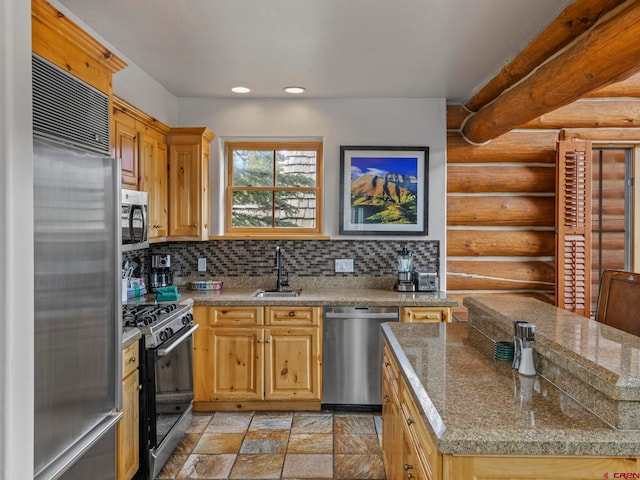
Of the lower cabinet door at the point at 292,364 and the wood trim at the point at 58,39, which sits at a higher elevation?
the wood trim at the point at 58,39

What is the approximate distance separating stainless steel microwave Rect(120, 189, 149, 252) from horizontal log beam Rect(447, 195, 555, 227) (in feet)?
8.72

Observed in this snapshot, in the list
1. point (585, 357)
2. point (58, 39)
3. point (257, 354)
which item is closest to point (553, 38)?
point (585, 357)

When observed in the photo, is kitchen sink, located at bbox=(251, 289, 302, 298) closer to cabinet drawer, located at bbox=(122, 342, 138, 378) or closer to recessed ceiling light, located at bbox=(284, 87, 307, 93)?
cabinet drawer, located at bbox=(122, 342, 138, 378)

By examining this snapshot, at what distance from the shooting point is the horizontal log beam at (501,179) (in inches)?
177

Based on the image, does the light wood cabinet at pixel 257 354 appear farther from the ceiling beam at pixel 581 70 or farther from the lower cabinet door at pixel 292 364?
the ceiling beam at pixel 581 70

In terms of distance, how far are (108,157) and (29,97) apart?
0.89 metres

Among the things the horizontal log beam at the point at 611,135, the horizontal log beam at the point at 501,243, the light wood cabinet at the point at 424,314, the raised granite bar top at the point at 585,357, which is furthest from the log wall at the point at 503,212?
the raised granite bar top at the point at 585,357

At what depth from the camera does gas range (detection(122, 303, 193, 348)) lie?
9.04ft

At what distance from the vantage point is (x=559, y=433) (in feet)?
4.47

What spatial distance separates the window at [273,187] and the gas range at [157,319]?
50.2 inches

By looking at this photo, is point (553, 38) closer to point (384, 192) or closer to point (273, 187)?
point (384, 192)

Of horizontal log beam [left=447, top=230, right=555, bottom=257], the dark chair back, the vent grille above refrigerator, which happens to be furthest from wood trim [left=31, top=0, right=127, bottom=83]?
horizontal log beam [left=447, top=230, right=555, bottom=257]

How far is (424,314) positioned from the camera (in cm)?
382

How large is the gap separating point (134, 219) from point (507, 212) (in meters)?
3.20
